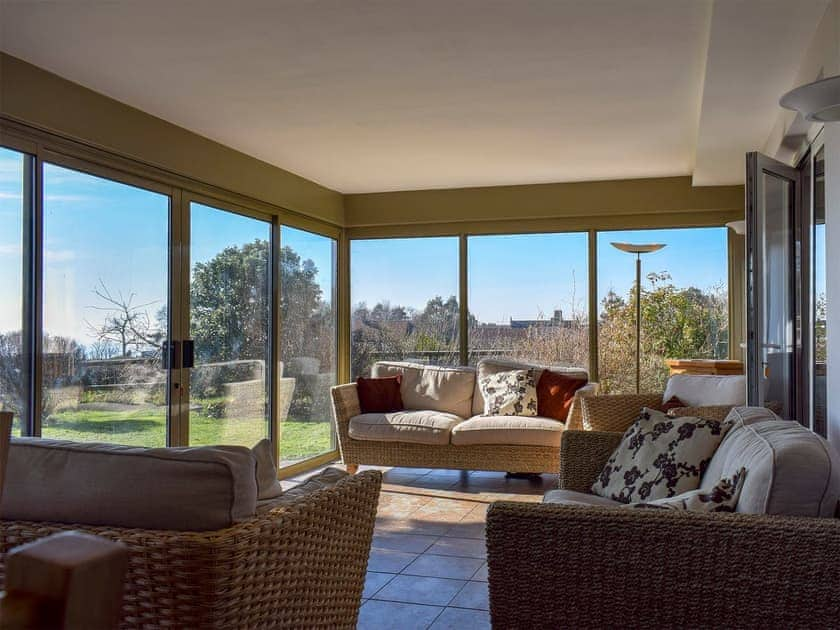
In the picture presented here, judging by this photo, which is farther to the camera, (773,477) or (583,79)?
(583,79)

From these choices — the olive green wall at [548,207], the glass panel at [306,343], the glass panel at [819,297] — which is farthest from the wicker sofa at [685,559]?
the olive green wall at [548,207]

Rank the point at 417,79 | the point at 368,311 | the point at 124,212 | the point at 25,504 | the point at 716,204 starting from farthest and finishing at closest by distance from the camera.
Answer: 1. the point at 368,311
2. the point at 716,204
3. the point at 124,212
4. the point at 417,79
5. the point at 25,504

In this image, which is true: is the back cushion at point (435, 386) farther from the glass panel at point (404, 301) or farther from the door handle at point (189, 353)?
the door handle at point (189, 353)

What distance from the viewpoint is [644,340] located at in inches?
274

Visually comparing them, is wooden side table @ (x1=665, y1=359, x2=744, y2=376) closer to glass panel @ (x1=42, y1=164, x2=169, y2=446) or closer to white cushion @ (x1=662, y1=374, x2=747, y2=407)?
white cushion @ (x1=662, y1=374, x2=747, y2=407)

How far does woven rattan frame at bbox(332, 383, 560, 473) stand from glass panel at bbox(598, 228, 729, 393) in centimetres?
156

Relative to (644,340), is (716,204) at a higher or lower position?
higher

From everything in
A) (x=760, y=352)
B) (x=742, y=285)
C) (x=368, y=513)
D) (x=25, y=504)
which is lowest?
(x=368, y=513)

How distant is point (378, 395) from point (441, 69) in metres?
3.23

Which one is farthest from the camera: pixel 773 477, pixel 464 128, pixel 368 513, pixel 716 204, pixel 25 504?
pixel 716 204

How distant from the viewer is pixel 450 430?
6.06 m

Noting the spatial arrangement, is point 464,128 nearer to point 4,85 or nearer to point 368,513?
point 4,85

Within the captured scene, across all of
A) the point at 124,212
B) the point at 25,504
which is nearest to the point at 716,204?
the point at 124,212

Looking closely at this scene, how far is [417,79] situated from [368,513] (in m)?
2.46
